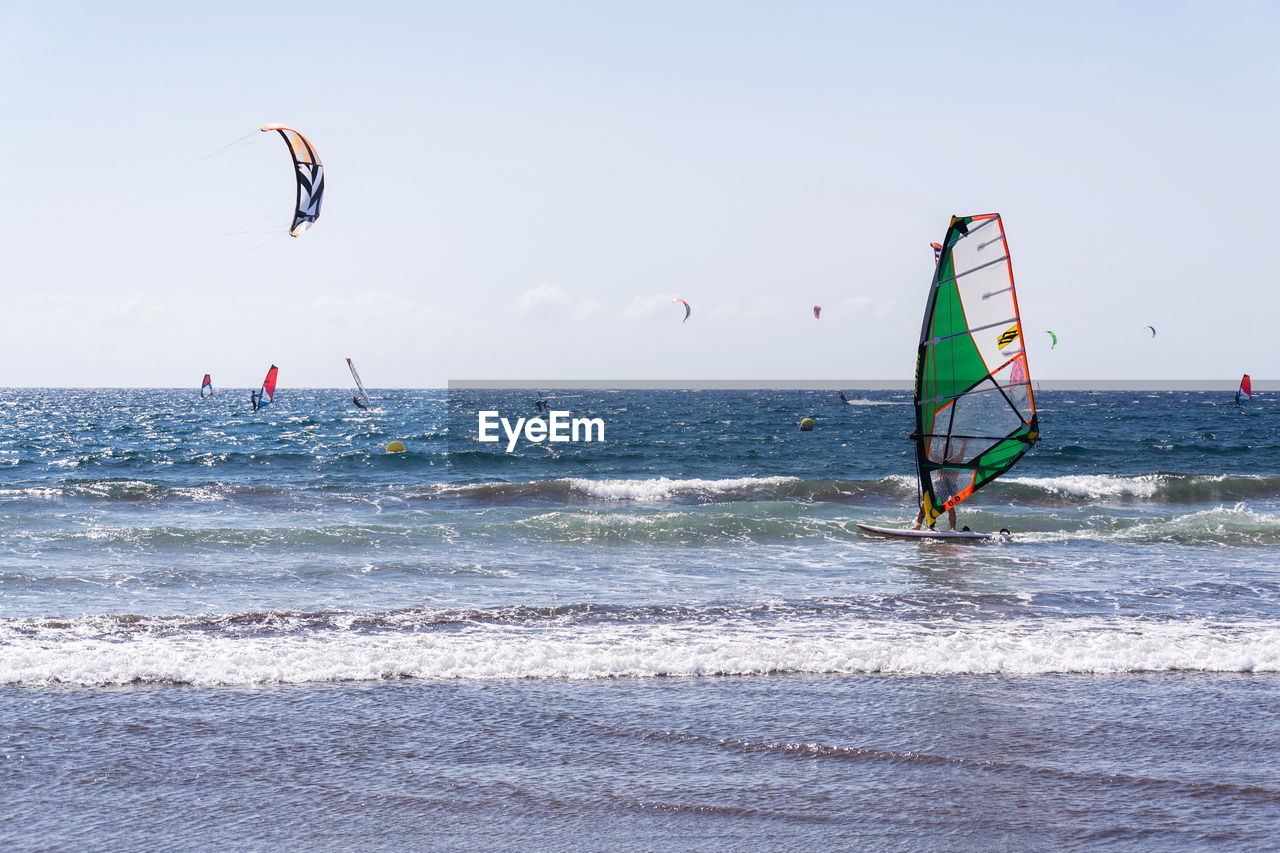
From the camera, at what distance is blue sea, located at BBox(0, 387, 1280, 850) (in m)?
5.87

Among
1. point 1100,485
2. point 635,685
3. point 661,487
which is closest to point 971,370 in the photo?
point 635,685

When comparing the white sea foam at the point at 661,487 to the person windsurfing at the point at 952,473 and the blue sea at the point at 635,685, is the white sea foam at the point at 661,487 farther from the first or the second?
Result: the person windsurfing at the point at 952,473

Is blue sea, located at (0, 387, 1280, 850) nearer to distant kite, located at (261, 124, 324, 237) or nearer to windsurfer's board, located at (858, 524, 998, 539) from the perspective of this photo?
windsurfer's board, located at (858, 524, 998, 539)

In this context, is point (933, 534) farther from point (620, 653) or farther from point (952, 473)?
point (620, 653)

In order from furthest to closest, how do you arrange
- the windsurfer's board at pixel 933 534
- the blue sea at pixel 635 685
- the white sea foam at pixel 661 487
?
the white sea foam at pixel 661 487 → the windsurfer's board at pixel 933 534 → the blue sea at pixel 635 685

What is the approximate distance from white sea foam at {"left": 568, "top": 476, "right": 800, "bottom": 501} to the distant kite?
12.0 meters

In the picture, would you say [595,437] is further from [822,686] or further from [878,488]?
[822,686]

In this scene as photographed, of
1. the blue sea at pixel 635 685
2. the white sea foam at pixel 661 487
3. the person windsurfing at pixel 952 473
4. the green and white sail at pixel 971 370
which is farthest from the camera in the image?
the white sea foam at pixel 661 487

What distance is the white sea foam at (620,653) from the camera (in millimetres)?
9023

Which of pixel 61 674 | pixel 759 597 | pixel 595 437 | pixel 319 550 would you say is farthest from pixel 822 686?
pixel 595 437

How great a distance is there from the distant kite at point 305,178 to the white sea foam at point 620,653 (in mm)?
10448

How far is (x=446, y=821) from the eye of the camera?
5.84 metres

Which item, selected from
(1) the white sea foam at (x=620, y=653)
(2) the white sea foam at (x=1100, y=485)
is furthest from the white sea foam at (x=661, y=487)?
(1) the white sea foam at (x=620, y=653)

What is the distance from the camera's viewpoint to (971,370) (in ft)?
55.7
